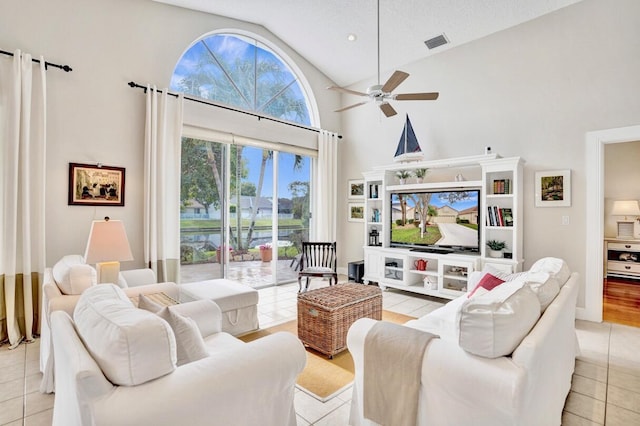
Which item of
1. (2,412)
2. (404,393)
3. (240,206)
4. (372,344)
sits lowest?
(2,412)

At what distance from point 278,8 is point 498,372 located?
494cm

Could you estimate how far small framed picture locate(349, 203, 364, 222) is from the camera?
20.3 feet

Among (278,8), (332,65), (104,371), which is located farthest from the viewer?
(332,65)

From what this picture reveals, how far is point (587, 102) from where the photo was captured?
3812mm

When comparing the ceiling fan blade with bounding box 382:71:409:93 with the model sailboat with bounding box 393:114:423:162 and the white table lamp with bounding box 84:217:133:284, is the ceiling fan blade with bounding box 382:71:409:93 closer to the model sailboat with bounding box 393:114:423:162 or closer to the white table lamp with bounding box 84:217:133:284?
the model sailboat with bounding box 393:114:423:162

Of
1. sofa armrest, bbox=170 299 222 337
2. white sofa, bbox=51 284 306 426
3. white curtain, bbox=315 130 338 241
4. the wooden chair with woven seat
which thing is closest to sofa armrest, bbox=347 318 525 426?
white sofa, bbox=51 284 306 426

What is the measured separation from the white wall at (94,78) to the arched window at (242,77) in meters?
0.33

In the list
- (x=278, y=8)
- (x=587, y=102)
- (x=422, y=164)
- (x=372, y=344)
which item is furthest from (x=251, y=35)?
(x=372, y=344)

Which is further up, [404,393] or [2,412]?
[404,393]

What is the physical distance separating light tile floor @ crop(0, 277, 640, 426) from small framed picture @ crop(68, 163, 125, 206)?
149cm

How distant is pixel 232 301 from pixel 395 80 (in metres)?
2.66

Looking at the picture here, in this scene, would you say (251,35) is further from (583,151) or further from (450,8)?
(583,151)

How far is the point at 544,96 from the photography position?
4098mm

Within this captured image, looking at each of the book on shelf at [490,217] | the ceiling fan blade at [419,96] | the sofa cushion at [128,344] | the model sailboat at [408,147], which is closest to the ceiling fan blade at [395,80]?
the ceiling fan blade at [419,96]
